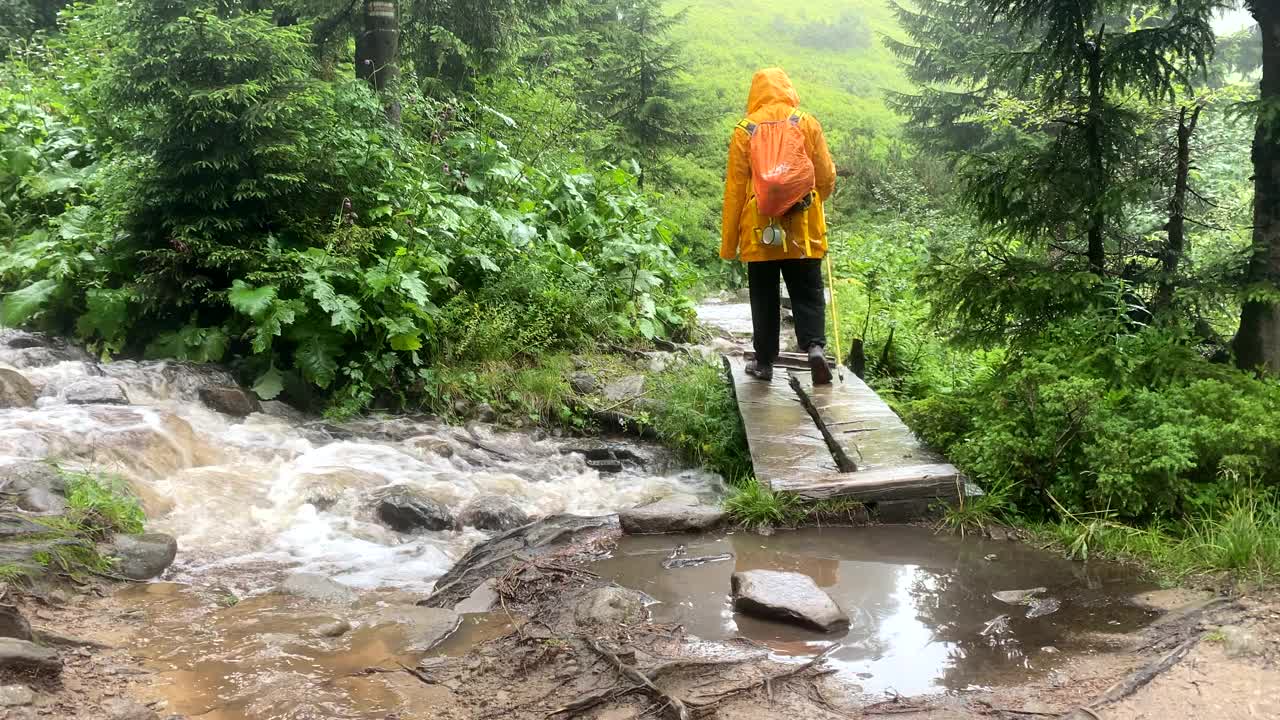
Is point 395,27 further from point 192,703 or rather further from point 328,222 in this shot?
point 192,703

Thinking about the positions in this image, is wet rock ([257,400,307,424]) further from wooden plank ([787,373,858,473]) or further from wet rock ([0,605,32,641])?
wooden plank ([787,373,858,473])

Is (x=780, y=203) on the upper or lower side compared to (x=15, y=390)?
upper

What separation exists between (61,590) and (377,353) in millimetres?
4242

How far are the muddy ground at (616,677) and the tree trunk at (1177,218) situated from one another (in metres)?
2.75

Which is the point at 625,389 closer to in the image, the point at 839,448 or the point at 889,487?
the point at 839,448

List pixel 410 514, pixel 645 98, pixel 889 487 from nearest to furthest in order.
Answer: pixel 889 487, pixel 410 514, pixel 645 98

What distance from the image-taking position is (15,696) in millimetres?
2982

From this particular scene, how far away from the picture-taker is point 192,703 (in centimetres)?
327

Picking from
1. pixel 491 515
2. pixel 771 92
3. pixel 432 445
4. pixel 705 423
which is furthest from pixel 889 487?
pixel 432 445

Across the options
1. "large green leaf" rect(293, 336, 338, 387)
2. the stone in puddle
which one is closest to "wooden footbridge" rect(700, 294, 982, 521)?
the stone in puddle

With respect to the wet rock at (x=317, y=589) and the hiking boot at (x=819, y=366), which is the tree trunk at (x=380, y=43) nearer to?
the hiking boot at (x=819, y=366)

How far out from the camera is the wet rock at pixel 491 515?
231 inches

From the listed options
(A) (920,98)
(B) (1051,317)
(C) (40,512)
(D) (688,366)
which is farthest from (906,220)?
(C) (40,512)

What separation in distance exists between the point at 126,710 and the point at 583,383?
6.01 meters
